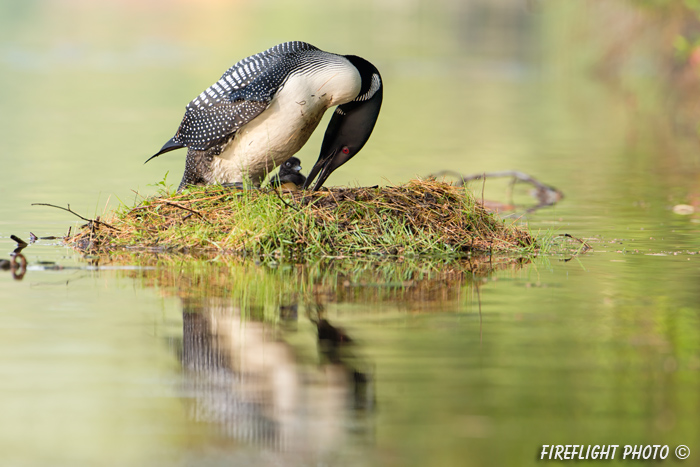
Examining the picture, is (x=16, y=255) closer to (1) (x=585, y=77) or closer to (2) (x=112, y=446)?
(2) (x=112, y=446)

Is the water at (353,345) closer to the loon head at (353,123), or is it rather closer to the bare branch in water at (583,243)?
the bare branch in water at (583,243)

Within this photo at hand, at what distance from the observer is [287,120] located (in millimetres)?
7309

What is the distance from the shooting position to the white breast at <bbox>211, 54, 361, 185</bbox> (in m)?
7.22

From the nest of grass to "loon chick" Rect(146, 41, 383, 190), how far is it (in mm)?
287

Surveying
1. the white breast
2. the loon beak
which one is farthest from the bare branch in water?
the white breast

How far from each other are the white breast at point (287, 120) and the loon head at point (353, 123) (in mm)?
122

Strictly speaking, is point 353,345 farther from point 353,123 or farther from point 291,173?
point 291,173

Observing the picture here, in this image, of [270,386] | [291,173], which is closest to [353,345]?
[270,386]

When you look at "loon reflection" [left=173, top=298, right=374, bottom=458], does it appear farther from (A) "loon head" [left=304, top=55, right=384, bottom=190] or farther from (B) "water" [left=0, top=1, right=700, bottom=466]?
(A) "loon head" [left=304, top=55, right=384, bottom=190]

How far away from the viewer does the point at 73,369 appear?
14.6 feet

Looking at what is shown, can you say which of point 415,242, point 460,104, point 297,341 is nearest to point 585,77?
point 460,104

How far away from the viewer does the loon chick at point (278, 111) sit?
722 centimetres

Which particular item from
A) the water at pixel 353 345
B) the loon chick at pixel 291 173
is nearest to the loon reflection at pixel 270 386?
the water at pixel 353 345

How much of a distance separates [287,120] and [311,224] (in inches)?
29.1
